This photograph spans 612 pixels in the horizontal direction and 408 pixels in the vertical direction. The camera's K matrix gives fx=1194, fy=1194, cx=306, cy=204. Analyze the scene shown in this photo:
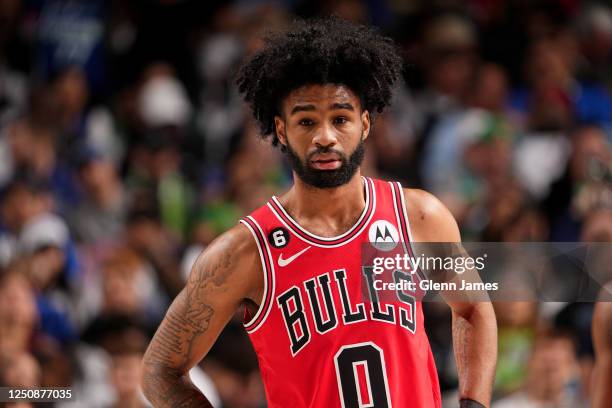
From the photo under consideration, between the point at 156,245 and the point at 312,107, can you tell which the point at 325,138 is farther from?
the point at 156,245

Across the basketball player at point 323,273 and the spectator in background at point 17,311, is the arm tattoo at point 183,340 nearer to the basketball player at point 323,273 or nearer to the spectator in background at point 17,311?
the basketball player at point 323,273

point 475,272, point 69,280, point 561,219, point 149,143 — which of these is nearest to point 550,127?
point 561,219

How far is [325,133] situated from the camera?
385 centimetres

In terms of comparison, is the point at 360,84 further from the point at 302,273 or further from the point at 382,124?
the point at 382,124

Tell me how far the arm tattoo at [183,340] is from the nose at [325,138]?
0.50 meters

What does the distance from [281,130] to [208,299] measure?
62cm

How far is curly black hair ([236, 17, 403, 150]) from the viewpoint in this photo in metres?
3.94

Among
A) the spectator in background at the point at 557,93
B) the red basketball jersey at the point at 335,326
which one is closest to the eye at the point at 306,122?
the red basketball jersey at the point at 335,326

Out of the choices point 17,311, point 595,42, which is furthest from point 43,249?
point 595,42

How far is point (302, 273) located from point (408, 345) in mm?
422

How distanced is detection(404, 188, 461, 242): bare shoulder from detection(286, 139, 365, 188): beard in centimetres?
26

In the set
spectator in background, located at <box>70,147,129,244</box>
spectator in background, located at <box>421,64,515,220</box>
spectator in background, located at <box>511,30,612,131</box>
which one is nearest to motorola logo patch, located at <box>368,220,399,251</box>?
spectator in background, located at <box>421,64,515,220</box>

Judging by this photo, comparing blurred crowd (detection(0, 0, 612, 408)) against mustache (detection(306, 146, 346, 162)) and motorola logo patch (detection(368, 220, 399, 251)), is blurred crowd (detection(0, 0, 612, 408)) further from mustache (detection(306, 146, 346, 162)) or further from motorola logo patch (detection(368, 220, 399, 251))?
mustache (detection(306, 146, 346, 162))

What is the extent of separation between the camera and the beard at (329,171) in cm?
391
